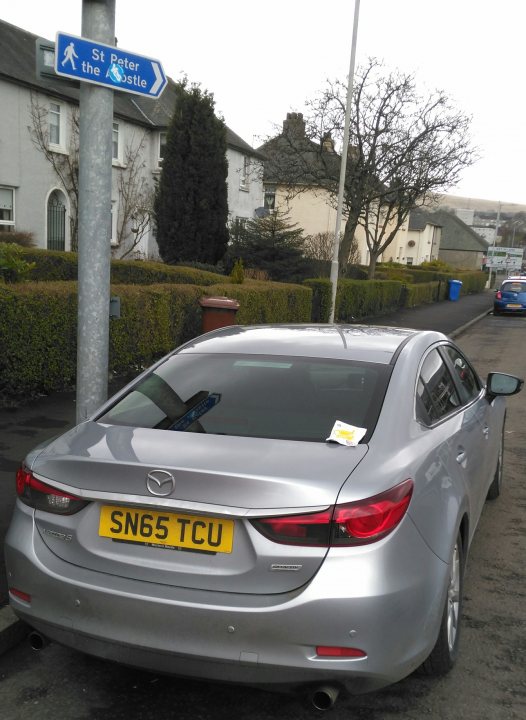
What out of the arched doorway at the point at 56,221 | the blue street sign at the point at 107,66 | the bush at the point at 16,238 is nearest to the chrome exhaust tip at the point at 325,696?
the blue street sign at the point at 107,66

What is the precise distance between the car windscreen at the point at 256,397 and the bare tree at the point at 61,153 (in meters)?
20.8

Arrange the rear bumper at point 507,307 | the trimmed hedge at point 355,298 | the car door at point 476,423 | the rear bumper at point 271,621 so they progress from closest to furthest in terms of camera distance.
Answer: the rear bumper at point 271,621, the car door at point 476,423, the trimmed hedge at point 355,298, the rear bumper at point 507,307

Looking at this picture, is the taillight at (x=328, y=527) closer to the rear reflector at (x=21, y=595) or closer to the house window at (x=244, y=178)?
the rear reflector at (x=21, y=595)

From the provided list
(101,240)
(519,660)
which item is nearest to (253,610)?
(519,660)

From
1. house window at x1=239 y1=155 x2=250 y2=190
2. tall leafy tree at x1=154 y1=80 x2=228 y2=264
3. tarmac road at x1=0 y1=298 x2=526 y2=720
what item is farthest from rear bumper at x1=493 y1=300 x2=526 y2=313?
tarmac road at x1=0 y1=298 x2=526 y2=720

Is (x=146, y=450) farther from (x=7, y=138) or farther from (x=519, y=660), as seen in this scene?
(x=7, y=138)

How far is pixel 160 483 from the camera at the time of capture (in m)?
2.66

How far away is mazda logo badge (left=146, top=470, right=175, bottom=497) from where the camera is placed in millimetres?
2643

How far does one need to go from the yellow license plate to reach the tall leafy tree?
2261cm

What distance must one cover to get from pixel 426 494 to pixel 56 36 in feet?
10.9

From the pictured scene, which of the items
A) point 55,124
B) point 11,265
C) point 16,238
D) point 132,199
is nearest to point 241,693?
point 11,265

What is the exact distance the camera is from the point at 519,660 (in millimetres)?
3453

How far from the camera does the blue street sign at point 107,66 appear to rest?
14.4ft

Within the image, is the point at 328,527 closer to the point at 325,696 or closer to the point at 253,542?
the point at 253,542
